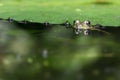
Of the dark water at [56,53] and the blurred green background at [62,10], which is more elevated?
the blurred green background at [62,10]

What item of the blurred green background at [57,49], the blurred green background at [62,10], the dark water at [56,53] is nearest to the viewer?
the dark water at [56,53]

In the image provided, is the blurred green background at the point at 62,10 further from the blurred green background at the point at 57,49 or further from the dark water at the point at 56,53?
the dark water at the point at 56,53

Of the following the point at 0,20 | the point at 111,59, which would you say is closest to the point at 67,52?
the point at 111,59

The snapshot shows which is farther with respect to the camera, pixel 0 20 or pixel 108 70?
pixel 0 20

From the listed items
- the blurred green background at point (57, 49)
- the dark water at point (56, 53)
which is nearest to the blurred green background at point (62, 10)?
the blurred green background at point (57, 49)

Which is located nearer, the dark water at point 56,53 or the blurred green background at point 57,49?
the dark water at point 56,53

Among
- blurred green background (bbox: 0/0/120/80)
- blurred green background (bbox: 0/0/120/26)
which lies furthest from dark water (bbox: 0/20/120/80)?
blurred green background (bbox: 0/0/120/26)

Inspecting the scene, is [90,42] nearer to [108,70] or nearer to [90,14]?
[108,70]

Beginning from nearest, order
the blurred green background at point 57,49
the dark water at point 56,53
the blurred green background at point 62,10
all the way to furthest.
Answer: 1. the dark water at point 56,53
2. the blurred green background at point 57,49
3. the blurred green background at point 62,10
